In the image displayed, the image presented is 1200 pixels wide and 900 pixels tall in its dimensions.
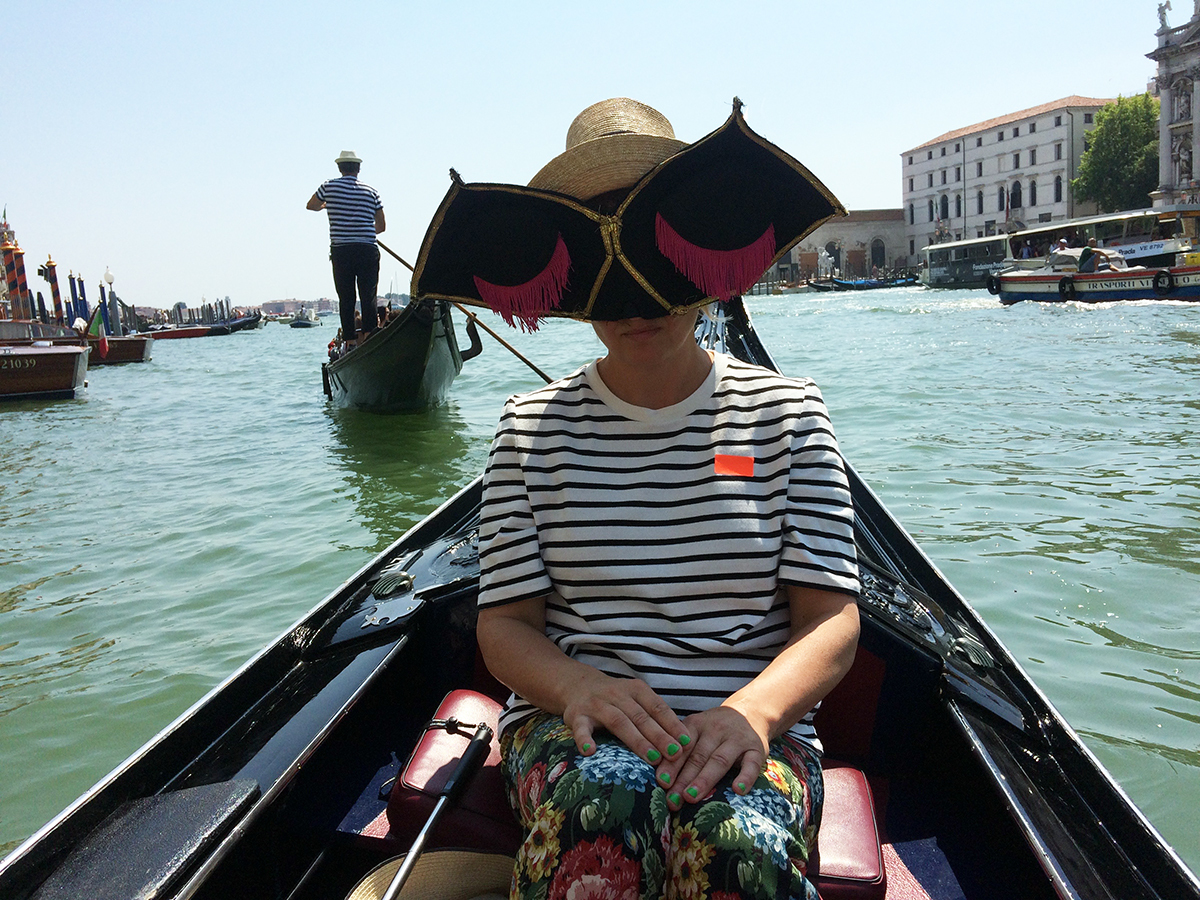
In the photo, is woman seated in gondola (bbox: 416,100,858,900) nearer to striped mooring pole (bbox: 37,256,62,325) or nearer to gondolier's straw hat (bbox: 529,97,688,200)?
gondolier's straw hat (bbox: 529,97,688,200)

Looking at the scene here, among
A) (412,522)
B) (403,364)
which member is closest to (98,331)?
(403,364)

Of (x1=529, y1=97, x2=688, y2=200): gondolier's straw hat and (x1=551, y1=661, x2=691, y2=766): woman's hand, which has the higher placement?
(x1=529, y1=97, x2=688, y2=200): gondolier's straw hat

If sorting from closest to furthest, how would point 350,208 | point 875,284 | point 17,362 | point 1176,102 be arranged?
point 350,208
point 17,362
point 1176,102
point 875,284

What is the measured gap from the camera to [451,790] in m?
0.96

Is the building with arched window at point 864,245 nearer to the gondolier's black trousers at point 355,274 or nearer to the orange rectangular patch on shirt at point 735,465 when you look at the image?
the gondolier's black trousers at point 355,274

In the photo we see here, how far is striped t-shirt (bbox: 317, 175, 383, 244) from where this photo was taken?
5641mm

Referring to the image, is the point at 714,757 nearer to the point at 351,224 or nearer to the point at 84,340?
the point at 351,224

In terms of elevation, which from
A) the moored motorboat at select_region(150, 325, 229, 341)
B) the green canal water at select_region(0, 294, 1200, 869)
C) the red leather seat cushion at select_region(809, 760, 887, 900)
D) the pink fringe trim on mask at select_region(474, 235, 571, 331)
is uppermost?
the moored motorboat at select_region(150, 325, 229, 341)

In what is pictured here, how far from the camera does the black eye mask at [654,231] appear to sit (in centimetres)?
88

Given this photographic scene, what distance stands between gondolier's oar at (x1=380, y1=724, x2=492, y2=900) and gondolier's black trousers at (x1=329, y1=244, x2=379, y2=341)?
17.2ft

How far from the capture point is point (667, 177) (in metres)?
0.88

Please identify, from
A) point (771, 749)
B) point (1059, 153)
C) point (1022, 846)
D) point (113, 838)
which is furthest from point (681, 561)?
point (1059, 153)

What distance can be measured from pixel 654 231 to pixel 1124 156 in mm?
39989

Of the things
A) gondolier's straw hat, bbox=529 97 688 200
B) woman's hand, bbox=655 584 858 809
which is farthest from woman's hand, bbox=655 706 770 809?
gondolier's straw hat, bbox=529 97 688 200
